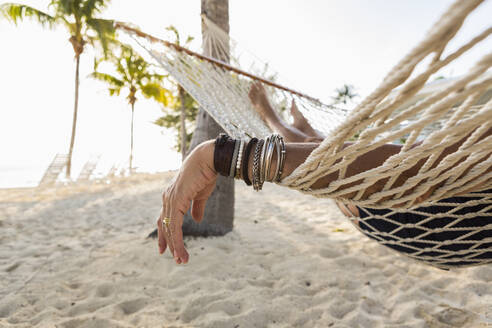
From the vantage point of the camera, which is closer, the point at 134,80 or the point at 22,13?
the point at 22,13

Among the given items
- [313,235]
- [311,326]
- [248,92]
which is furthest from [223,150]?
[313,235]

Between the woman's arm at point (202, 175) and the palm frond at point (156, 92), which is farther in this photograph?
the palm frond at point (156, 92)

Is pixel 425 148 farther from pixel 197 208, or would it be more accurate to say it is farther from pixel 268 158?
pixel 197 208

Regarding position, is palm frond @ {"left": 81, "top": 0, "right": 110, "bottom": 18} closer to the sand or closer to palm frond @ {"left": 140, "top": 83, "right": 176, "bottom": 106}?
palm frond @ {"left": 140, "top": 83, "right": 176, "bottom": 106}

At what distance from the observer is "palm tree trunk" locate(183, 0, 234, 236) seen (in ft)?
6.21

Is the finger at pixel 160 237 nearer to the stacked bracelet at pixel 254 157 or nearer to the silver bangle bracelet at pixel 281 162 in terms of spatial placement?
the stacked bracelet at pixel 254 157

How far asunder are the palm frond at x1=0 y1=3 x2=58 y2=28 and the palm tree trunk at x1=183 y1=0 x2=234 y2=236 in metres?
8.36

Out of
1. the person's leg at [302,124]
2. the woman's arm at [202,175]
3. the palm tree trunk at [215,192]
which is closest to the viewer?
the woman's arm at [202,175]

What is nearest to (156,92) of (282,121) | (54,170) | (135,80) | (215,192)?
(135,80)

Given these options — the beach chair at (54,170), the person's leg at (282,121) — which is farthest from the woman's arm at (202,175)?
the beach chair at (54,170)

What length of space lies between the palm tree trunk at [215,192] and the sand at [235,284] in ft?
0.30

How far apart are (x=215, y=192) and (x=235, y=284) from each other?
2.44 feet

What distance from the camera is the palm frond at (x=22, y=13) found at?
24.1 ft

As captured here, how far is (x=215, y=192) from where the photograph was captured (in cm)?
194
